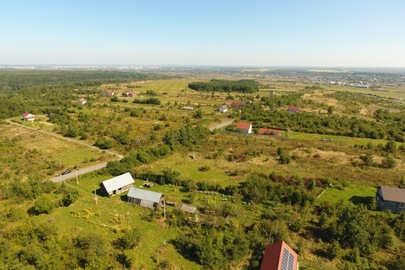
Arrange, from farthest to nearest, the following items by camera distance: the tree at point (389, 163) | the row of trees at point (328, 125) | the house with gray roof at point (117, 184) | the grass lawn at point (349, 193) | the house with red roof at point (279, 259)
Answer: the row of trees at point (328, 125) < the tree at point (389, 163) < the house with gray roof at point (117, 184) < the grass lawn at point (349, 193) < the house with red roof at point (279, 259)

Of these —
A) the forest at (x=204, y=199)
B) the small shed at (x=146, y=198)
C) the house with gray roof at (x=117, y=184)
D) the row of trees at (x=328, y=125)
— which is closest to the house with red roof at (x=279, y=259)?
the forest at (x=204, y=199)

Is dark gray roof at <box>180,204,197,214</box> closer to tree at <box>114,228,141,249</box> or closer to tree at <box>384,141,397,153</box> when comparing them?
tree at <box>114,228,141,249</box>

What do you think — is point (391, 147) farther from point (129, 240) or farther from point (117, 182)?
point (129, 240)

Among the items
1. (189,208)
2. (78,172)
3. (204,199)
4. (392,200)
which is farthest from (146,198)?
(392,200)

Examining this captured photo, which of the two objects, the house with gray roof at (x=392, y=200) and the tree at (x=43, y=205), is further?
the house with gray roof at (x=392, y=200)

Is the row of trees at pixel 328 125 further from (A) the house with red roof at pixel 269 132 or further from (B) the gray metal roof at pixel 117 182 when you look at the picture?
(B) the gray metal roof at pixel 117 182

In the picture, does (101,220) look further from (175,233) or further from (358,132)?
(358,132)
